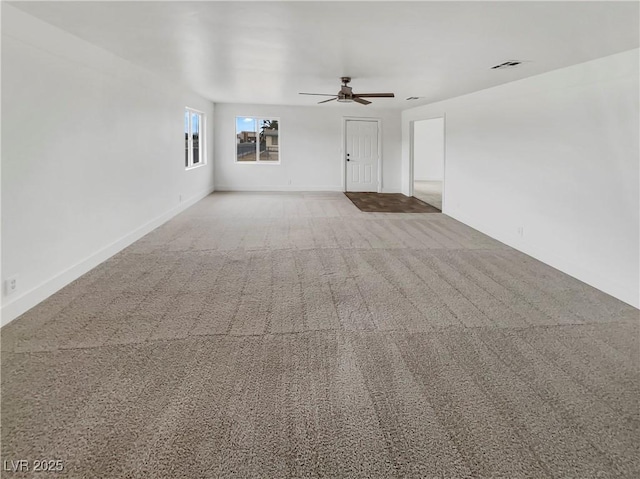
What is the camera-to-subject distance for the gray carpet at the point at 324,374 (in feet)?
5.93

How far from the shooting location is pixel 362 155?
11.6 meters

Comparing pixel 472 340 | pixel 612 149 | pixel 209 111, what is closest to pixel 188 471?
pixel 472 340

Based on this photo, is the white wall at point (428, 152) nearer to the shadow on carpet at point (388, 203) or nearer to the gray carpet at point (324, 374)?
the shadow on carpet at point (388, 203)

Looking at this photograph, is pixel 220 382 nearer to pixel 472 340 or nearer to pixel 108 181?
pixel 472 340

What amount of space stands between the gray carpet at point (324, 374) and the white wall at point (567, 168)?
1.31ft

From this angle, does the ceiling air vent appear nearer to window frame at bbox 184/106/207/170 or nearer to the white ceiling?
the white ceiling

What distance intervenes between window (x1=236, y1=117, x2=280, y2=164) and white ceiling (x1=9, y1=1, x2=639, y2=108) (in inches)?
215

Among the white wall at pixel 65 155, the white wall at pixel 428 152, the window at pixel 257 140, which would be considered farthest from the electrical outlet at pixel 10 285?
the white wall at pixel 428 152

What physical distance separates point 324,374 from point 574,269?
10.9 feet

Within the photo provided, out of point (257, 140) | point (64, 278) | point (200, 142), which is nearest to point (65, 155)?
point (64, 278)

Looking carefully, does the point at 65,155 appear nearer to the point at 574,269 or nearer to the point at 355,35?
the point at 355,35

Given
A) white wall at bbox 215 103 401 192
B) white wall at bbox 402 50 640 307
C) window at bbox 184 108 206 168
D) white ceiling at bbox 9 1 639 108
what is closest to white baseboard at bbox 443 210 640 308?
white wall at bbox 402 50 640 307

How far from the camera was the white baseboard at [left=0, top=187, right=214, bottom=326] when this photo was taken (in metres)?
3.11

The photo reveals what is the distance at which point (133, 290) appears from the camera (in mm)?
3797
